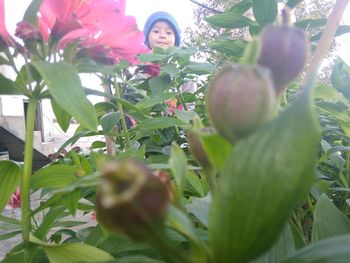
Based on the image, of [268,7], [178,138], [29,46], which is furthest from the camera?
[178,138]

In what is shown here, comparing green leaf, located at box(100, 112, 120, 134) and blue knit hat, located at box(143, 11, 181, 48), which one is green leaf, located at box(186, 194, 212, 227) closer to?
green leaf, located at box(100, 112, 120, 134)

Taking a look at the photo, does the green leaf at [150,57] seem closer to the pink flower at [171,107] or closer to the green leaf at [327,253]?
the pink flower at [171,107]

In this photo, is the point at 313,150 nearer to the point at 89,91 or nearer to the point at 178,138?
the point at 89,91

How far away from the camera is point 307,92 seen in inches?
6.2

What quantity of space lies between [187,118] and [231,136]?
19.1 inches

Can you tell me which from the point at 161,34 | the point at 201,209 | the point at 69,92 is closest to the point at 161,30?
the point at 161,34

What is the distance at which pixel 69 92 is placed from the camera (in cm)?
35

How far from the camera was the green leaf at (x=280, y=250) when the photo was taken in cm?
25

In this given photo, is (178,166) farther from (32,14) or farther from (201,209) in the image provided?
(32,14)

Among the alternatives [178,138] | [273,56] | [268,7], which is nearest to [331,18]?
[268,7]

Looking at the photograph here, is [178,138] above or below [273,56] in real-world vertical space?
below

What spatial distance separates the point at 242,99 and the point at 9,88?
11.6 inches

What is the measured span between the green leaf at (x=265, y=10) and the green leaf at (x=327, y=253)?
41 cm

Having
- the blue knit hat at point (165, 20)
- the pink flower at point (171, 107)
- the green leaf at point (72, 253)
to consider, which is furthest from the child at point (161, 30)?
the green leaf at point (72, 253)
